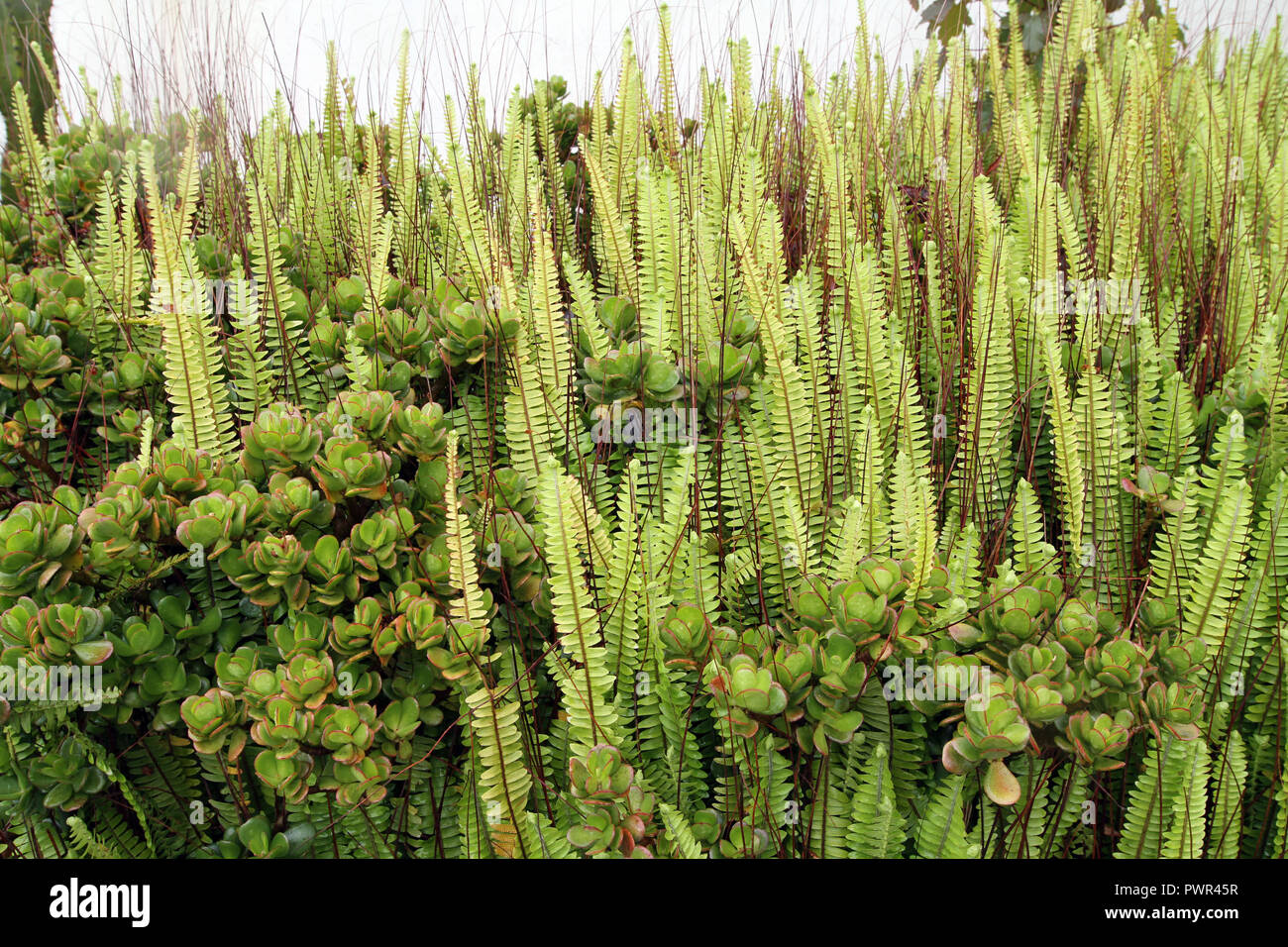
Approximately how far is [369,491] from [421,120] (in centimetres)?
199

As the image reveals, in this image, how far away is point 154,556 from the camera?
5.44ft

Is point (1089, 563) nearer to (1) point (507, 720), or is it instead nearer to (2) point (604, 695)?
(2) point (604, 695)

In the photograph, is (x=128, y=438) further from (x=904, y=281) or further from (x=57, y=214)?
(x=904, y=281)

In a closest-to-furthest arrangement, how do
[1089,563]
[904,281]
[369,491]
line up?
[369,491] → [1089,563] → [904,281]

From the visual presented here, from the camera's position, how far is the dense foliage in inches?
59.2

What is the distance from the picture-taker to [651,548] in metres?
1.69

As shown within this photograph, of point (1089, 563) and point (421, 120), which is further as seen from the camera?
point (421, 120)

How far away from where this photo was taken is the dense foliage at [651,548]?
150cm

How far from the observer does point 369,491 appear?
1.61 m

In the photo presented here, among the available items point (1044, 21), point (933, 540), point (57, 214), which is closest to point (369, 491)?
point (933, 540)
